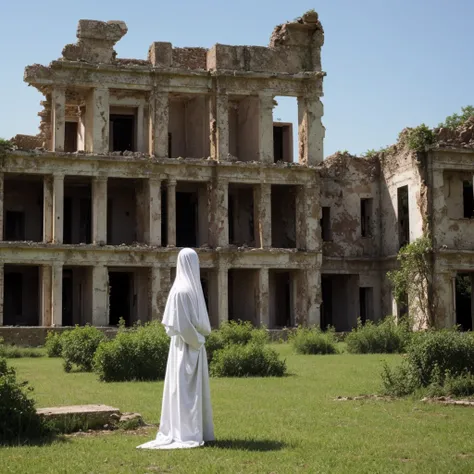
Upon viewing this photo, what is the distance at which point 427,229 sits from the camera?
3181cm

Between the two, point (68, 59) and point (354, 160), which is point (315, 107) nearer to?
point (354, 160)

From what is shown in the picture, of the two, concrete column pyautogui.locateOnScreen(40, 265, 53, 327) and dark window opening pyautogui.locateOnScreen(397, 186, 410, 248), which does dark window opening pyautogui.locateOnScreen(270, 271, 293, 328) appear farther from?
concrete column pyautogui.locateOnScreen(40, 265, 53, 327)

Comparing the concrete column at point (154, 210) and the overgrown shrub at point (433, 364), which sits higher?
the concrete column at point (154, 210)

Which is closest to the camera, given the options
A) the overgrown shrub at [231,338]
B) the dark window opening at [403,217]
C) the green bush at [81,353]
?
the green bush at [81,353]

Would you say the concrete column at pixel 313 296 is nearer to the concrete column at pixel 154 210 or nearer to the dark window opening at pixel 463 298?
the concrete column at pixel 154 210

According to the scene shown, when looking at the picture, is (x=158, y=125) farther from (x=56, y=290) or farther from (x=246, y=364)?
(x=246, y=364)

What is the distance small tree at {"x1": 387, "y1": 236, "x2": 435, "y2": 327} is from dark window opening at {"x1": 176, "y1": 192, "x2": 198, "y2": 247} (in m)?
8.39

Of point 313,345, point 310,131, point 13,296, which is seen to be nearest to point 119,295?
point 13,296

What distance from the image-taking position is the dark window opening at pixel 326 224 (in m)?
35.2

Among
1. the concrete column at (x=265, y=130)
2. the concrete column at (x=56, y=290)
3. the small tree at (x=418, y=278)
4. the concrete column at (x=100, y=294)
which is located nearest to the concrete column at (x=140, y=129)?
the concrete column at (x=265, y=130)

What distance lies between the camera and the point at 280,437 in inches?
372

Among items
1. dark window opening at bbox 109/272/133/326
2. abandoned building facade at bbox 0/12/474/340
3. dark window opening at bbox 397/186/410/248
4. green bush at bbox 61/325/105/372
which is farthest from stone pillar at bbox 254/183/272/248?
green bush at bbox 61/325/105/372

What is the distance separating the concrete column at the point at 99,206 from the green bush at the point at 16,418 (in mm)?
21918

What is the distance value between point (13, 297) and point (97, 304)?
18.0 feet
